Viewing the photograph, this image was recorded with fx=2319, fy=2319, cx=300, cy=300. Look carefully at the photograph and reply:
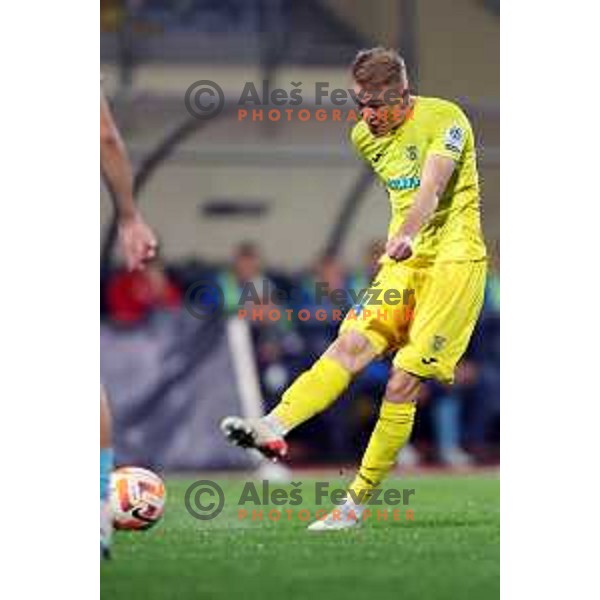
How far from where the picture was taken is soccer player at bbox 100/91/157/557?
315 inches

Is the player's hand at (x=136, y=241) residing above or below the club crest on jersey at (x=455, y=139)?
below

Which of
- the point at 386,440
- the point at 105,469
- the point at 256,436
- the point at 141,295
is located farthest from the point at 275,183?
the point at 105,469

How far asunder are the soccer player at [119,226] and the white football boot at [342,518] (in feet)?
3.05

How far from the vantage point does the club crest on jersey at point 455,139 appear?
8617mm

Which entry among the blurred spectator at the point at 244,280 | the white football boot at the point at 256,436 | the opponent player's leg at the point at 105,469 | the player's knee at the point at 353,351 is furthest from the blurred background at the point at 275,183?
the opponent player's leg at the point at 105,469

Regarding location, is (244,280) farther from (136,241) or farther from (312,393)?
(136,241)

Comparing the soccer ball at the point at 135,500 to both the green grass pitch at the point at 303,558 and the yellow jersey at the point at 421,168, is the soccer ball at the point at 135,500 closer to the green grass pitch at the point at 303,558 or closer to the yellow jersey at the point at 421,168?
the green grass pitch at the point at 303,558

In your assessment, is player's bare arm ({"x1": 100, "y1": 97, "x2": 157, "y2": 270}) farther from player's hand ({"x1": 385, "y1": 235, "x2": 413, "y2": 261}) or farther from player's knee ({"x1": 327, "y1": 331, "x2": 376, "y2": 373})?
player's knee ({"x1": 327, "y1": 331, "x2": 376, "y2": 373})

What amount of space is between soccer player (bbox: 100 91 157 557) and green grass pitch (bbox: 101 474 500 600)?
0.77 feet

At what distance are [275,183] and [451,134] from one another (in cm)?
136

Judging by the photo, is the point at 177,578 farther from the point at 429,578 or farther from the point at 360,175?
the point at 360,175

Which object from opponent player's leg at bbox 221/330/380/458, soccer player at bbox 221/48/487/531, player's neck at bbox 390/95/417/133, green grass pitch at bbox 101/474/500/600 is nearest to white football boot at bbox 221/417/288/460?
opponent player's leg at bbox 221/330/380/458

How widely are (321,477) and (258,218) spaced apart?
144 centimetres
